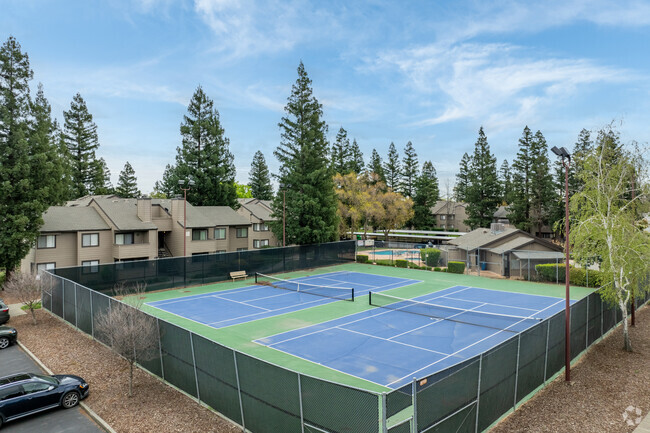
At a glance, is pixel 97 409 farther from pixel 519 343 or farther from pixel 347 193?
pixel 347 193

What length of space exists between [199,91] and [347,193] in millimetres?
Answer: 27571

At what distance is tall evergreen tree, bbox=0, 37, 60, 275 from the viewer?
3092cm

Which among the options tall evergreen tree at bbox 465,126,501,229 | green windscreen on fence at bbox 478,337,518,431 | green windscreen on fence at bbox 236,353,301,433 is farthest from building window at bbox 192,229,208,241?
tall evergreen tree at bbox 465,126,501,229

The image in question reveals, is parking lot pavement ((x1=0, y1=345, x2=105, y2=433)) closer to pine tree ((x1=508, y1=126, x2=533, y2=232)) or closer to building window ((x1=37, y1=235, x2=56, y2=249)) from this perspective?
building window ((x1=37, y1=235, x2=56, y2=249))

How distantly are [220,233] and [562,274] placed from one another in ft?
119

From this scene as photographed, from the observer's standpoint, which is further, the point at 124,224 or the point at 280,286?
the point at 124,224

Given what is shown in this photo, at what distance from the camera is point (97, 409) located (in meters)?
12.9

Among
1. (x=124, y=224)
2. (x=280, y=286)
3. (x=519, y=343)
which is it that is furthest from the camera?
(x=124, y=224)

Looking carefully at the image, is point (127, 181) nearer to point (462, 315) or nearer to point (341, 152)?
point (341, 152)

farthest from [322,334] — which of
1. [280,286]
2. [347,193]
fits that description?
[347,193]

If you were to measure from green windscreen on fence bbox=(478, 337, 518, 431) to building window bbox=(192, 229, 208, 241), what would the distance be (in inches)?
1544

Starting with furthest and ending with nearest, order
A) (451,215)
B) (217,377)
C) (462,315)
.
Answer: (451,215) → (462,315) → (217,377)

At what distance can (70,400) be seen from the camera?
13.2m

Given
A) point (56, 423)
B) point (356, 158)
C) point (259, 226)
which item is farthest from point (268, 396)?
point (356, 158)
